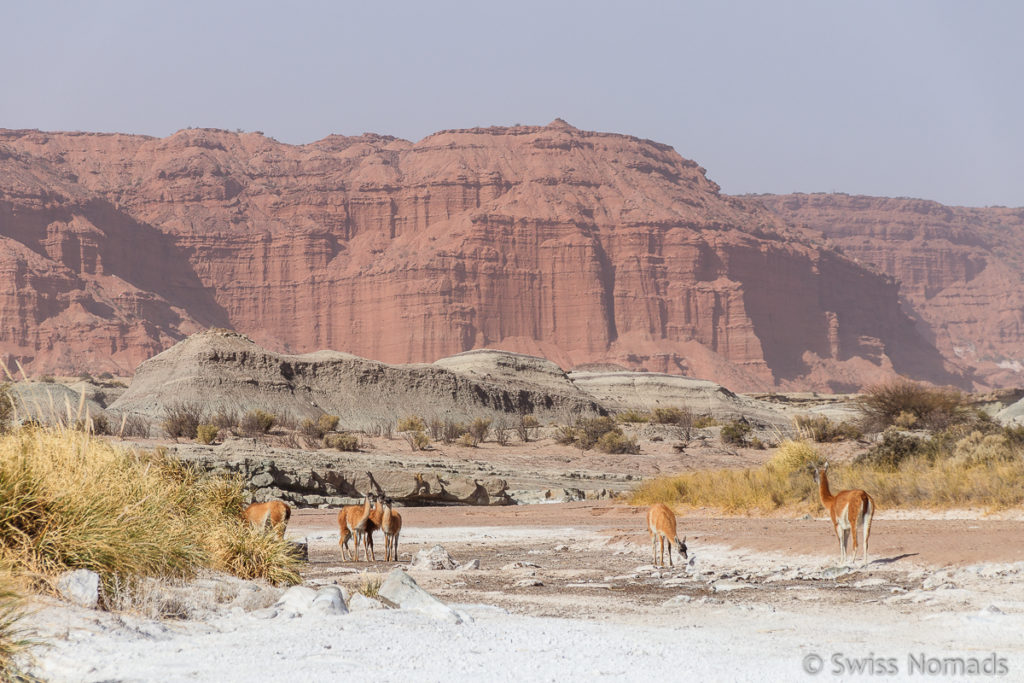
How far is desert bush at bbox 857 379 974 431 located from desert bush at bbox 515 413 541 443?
14.2 metres

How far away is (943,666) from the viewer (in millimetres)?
6809

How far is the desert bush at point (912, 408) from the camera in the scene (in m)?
40.3

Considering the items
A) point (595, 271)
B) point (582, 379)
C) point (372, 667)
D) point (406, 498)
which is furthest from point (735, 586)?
point (595, 271)

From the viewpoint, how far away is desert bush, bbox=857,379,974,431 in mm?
40344

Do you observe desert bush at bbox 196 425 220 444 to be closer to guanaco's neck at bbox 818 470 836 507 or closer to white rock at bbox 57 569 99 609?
guanaco's neck at bbox 818 470 836 507

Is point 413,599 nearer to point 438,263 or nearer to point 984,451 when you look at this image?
point 984,451

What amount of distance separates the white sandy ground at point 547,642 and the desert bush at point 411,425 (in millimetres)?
41299

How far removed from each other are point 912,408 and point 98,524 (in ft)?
127

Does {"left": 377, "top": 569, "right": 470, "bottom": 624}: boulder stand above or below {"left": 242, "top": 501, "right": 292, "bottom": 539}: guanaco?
below

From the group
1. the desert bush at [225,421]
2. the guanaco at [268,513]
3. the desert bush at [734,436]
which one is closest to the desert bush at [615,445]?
the desert bush at [734,436]

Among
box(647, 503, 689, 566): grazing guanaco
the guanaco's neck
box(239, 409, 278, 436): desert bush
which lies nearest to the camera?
the guanaco's neck

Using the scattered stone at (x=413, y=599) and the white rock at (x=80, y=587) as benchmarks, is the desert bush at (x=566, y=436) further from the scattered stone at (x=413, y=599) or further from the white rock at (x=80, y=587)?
the white rock at (x=80, y=587)

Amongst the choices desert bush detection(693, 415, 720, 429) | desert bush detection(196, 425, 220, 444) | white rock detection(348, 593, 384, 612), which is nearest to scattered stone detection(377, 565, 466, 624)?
white rock detection(348, 593, 384, 612)

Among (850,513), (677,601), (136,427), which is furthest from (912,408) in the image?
(677,601)
